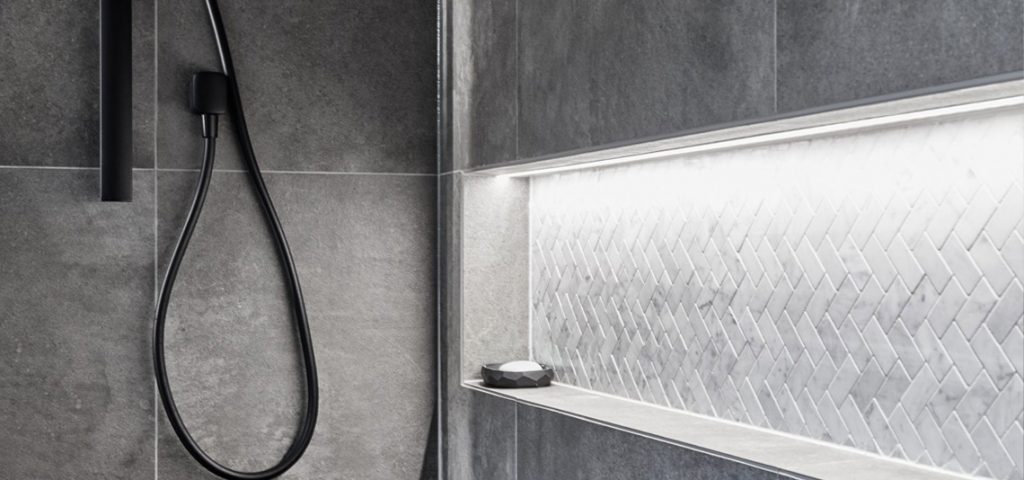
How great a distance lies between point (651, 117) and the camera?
5.19ft

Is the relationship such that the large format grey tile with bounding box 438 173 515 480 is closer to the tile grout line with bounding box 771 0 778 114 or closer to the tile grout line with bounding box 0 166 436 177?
the tile grout line with bounding box 0 166 436 177

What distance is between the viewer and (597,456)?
1.76 meters

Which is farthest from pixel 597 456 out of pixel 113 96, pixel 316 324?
pixel 113 96

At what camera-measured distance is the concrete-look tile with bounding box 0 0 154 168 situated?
2031 mm

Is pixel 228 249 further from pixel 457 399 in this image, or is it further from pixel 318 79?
pixel 457 399

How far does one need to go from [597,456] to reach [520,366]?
0.45 metres

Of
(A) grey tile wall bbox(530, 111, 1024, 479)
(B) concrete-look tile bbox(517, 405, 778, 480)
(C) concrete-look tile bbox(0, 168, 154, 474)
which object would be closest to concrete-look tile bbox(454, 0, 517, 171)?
(A) grey tile wall bbox(530, 111, 1024, 479)

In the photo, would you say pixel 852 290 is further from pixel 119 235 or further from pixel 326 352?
pixel 119 235

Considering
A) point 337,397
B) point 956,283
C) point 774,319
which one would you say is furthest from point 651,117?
point 337,397

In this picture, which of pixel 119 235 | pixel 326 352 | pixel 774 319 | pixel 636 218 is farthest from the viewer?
pixel 326 352

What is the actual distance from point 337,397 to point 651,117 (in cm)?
106

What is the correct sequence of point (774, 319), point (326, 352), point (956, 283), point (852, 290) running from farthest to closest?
point (326, 352) < point (774, 319) < point (852, 290) < point (956, 283)

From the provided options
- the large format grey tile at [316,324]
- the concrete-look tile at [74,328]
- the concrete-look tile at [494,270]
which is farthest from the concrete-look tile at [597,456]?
the concrete-look tile at [74,328]

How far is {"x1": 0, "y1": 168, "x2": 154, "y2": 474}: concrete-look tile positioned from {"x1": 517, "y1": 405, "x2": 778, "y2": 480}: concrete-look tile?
79 cm
